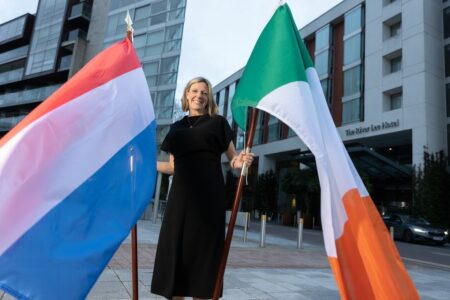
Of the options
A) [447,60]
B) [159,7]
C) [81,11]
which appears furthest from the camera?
[81,11]

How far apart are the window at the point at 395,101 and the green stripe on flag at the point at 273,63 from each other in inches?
1058

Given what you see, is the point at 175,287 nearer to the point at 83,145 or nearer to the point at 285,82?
the point at 83,145

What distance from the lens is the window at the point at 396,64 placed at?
91.8ft

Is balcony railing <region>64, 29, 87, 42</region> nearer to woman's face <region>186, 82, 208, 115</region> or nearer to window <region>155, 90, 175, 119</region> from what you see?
window <region>155, 90, 175, 119</region>

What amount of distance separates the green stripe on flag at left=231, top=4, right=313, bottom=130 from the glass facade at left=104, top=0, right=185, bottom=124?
2798 centimetres

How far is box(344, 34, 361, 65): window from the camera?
3103 cm

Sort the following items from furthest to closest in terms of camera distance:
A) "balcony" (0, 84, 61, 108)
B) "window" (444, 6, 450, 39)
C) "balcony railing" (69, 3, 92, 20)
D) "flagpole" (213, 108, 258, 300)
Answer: "balcony" (0, 84, 61, 108) → "balcony railing" (69, 3, 92, 20) → "window" (444, 6, 450, 39) → "flagpole" (213, 108, 258, 300)

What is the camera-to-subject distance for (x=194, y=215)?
2664mm

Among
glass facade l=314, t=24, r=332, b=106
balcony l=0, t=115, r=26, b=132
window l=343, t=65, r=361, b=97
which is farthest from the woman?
balcony l=0, t=115, r=26, b=132

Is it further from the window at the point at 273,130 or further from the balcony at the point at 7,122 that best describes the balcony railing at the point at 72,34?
the window at the point at 273,130

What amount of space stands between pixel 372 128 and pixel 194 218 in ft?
91.0

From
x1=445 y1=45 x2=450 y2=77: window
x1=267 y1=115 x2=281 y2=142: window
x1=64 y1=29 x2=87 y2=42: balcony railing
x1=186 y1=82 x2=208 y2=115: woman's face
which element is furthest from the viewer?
x1=64 y1=29 x2=87 y2=42: balcony railing

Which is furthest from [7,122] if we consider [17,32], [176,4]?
[176,4]

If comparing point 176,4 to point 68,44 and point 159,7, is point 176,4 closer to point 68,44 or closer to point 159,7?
point 159,7
